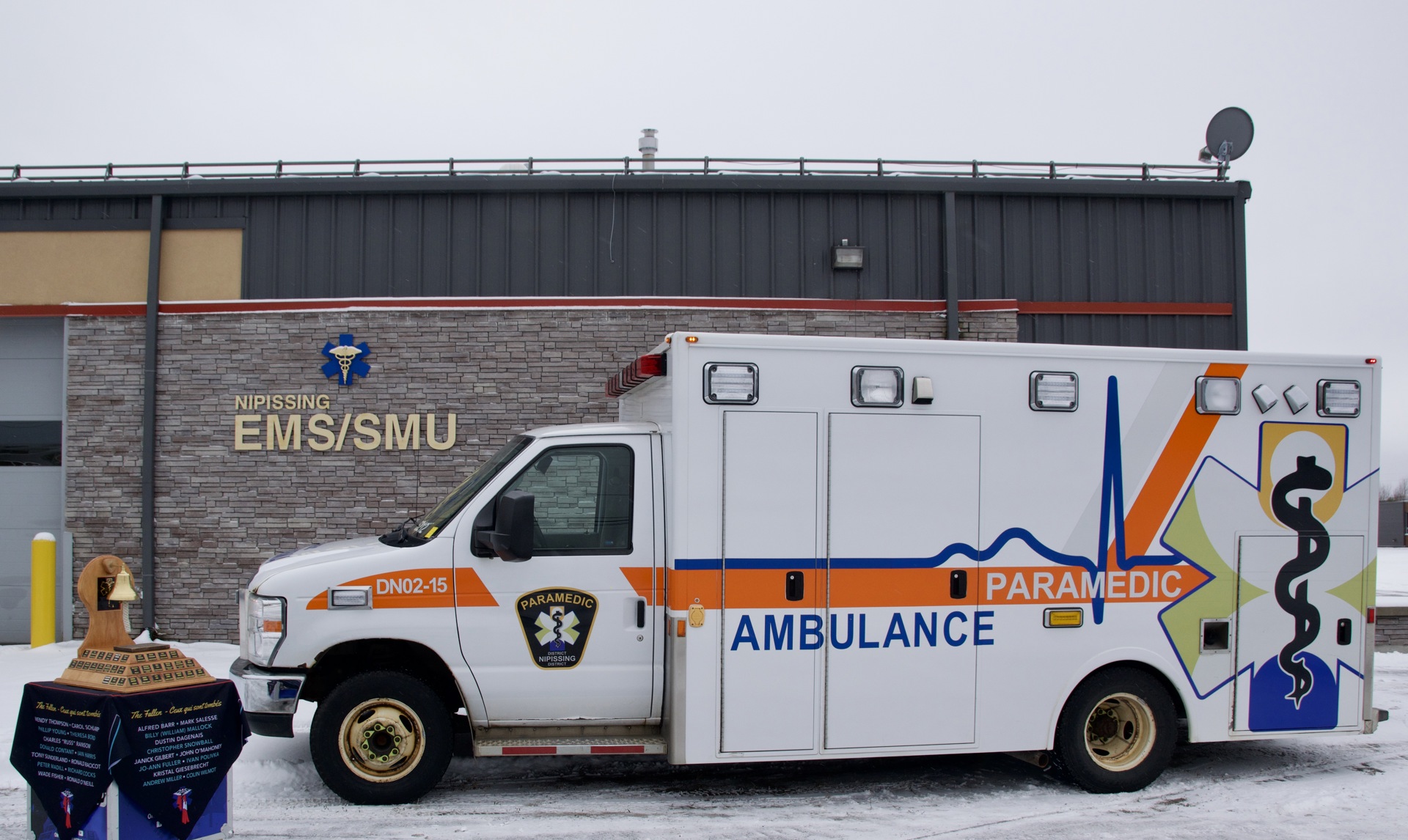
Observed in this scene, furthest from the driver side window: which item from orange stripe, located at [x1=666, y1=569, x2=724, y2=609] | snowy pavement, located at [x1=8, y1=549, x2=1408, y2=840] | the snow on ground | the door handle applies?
the snow on ground

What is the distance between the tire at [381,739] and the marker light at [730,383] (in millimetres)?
2440

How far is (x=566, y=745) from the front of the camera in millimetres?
5746

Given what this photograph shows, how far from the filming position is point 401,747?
5.80 metres

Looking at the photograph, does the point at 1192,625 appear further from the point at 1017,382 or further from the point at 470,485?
the point at 470,485

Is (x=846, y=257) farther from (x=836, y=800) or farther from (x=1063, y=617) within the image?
(x=836, y=800)

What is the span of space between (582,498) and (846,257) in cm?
645

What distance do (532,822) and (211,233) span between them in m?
8.75

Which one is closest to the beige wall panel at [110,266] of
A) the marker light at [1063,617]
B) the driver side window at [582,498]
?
the driver side window at [582,498]

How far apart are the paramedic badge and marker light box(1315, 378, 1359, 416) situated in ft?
16.4

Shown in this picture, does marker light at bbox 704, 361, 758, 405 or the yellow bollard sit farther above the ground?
marker light at bbox 704, 361, 758, 405

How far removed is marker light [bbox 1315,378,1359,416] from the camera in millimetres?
6445

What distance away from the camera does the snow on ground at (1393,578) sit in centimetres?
1724

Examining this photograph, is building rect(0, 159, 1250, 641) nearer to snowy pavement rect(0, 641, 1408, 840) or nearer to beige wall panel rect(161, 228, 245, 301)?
beige wall panel rect(161, 228, 245, 301)

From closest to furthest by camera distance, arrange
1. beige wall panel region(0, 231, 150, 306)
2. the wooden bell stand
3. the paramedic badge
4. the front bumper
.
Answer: the wooden bell stand → the front bumper → the paramedic badge → beige wall panel region(0, 231, 150, 306)
